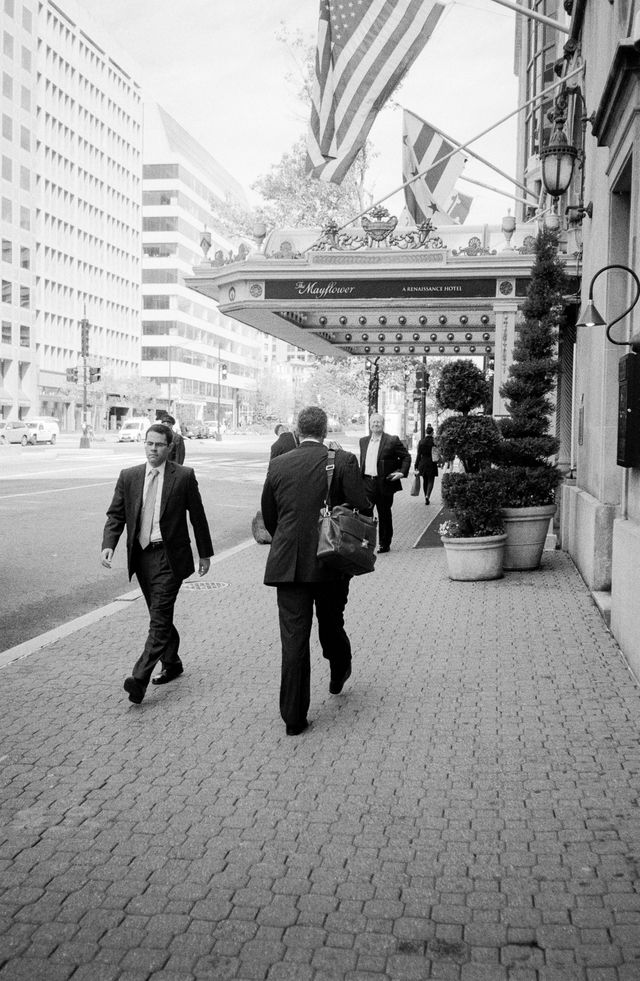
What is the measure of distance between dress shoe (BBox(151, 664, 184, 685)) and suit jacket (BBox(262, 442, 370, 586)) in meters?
1.60

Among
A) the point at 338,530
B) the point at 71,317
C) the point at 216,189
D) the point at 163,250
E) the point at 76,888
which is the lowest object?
the point at 76,888

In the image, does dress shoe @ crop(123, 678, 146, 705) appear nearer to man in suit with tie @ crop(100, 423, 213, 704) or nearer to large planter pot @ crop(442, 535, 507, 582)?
man in suit with tie @ crop(100, 423, 213, 704)

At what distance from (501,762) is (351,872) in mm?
1515

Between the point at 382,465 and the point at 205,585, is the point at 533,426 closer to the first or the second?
the point at 382,465

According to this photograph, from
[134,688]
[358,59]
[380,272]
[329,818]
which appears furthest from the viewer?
[380,272]

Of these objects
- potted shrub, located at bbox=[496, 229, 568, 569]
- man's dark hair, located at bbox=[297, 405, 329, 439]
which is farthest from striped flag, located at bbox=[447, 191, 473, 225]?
man's dark hair, located at bbox=[297, 405, 329, 439]

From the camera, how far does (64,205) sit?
91125mm

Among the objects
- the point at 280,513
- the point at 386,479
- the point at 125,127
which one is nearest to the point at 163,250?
the point at 125,127

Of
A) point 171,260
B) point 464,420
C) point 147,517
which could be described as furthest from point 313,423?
point 171,260

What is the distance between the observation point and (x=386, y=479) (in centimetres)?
1316

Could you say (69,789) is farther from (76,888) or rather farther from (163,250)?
(163,250)

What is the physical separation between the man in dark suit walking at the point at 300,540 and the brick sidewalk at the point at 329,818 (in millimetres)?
355

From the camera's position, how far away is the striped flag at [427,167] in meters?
17.7

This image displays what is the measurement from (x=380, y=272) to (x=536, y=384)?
7140 millimetres
